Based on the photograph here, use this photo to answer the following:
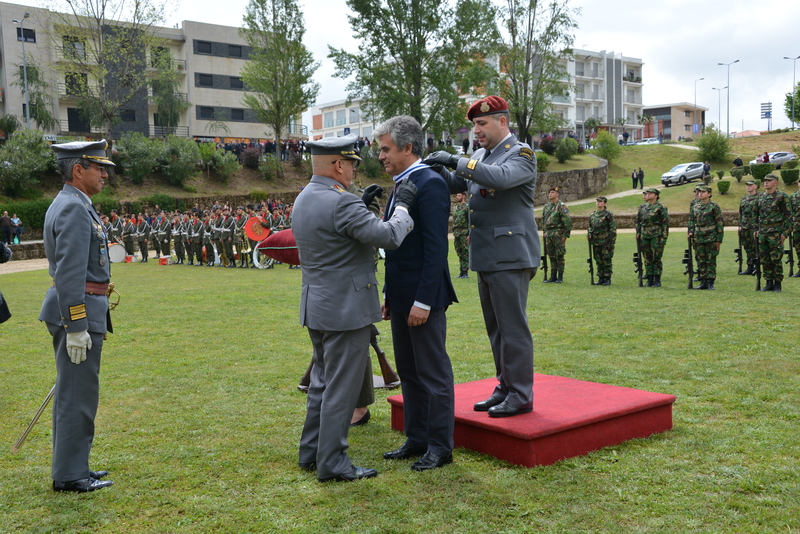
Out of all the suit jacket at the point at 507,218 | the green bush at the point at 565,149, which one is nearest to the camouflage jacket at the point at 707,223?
the suit jacket at the point at 507,218

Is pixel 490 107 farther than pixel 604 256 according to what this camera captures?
No

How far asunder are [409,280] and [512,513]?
56.3 inches

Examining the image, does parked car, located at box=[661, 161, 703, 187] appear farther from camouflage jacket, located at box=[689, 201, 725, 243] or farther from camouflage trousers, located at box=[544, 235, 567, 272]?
camouflage jacket, located at box=[689, 201, 725, 243]

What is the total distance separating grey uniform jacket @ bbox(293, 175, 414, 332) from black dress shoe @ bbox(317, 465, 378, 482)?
0.84m

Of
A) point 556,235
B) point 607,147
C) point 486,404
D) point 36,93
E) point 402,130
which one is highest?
point 36,93

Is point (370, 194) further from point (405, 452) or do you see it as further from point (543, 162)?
point (543, 162)

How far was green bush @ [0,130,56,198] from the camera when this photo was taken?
3384cm

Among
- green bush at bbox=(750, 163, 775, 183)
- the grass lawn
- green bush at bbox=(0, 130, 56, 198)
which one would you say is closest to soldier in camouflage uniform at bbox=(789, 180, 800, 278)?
the grass lawn

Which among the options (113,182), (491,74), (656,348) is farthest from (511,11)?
(656,348)

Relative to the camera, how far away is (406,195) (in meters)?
3.86

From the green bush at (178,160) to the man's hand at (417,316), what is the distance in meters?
38.6

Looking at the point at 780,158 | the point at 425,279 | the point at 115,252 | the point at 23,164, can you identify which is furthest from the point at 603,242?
the point at 780,158

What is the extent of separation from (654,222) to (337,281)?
1087cm

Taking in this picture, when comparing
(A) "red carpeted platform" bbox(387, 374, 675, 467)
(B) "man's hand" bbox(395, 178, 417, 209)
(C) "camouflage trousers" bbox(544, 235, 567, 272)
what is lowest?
(A) "red carpeted platform" bbox(387, 374, 675, 467)
